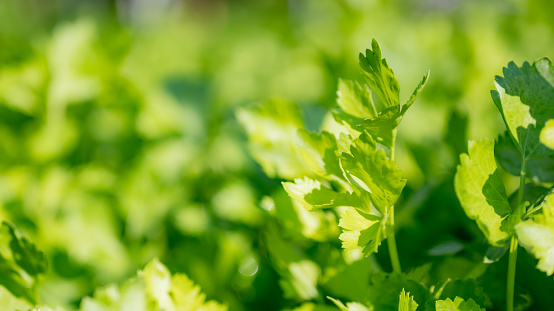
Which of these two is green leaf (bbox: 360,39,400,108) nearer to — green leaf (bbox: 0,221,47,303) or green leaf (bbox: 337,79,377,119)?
green leaf (bbox: 337,79,377,119)

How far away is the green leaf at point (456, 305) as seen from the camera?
1.15ft

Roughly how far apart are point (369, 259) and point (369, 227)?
0.09m

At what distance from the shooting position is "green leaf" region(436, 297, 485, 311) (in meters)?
0.35

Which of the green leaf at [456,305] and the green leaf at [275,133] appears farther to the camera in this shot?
the green leaf at [275,133]

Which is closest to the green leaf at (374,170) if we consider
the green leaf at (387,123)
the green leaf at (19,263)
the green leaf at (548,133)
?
the green leaf at (387,123)

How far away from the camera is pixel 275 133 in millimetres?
602

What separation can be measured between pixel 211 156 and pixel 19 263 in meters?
0.50

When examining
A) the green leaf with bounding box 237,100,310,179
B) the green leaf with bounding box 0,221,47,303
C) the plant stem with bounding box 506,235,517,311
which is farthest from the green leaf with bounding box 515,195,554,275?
the green leaf with bounding box 0,221,47,303

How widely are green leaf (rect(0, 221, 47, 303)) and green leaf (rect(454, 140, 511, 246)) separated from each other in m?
0.40

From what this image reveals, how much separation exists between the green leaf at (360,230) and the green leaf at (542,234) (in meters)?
0.11

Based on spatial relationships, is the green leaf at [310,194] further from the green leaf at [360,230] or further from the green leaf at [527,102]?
the green leaf at [527,102]

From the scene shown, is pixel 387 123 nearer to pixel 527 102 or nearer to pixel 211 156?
pixel 527 102

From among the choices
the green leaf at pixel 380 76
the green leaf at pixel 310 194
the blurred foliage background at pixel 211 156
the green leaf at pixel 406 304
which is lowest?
the blurred foliage background at pixel 211 156

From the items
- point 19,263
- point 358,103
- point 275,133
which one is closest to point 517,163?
point 358,103
